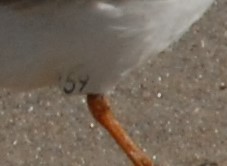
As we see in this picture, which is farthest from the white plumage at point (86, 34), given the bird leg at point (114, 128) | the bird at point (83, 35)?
the bird leg at point (114, 128)

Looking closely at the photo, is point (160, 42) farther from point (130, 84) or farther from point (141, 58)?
point (130, 84)

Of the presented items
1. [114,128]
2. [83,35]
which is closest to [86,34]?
[83,35]

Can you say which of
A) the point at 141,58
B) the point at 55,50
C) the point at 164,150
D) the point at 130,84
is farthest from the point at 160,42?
the point at 130,84

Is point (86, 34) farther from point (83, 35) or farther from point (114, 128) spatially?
point (114, 128)

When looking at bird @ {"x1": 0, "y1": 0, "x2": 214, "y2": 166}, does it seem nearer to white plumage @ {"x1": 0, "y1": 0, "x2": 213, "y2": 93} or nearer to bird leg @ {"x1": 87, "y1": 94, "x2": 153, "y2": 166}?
white plumage @ {"x1": 0, "y1": 0, "x2": 213, "y2": 93}

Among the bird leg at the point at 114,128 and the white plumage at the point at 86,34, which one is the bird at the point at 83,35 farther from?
the bird leg at the point at 114,128
